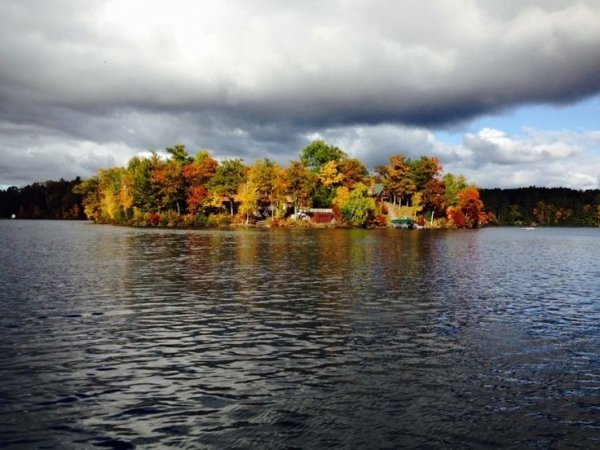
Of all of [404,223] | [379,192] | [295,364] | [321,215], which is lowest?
[295,364]

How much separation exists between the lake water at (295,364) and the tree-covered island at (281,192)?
127 meters

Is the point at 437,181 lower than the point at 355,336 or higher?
higher

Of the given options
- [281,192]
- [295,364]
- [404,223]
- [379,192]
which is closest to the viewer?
[295,364]

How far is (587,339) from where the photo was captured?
2331 cm

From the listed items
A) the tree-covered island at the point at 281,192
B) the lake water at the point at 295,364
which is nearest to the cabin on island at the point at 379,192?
the tree-covered island at the point at 281,192

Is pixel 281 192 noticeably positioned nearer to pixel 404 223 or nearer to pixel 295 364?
pixel 404 223

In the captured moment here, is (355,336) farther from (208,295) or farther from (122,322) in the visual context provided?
(208,295)

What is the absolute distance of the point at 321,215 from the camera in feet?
564

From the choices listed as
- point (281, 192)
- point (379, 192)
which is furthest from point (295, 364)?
point (379, 192)

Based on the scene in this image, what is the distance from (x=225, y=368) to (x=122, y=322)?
9.61 meters

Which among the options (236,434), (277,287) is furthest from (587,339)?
(277,287)

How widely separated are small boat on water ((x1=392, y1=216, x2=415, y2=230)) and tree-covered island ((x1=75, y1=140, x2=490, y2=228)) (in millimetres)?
4605

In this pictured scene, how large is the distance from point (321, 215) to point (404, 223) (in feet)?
98.3

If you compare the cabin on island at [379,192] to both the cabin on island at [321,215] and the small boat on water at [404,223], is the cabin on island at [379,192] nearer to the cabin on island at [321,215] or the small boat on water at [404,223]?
the small boat on water at [404,223]
